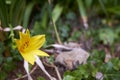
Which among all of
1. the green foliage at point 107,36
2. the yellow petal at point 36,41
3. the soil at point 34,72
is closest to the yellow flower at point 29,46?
the yellow petal at point 36,41

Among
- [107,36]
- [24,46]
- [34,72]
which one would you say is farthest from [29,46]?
[107,36]

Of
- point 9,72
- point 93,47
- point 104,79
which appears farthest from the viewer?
point 93,47

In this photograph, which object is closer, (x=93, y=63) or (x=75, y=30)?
(x=93, y=63)

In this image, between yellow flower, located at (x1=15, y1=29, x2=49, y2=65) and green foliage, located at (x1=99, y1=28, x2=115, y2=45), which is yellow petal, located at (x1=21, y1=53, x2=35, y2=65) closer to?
yellow flower, located at (x1=15, y1=29, x2=49, y2=65)

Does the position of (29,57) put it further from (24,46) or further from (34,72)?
(34,72)

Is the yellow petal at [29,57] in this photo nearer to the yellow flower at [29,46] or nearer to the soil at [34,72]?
the yellow flower at [29,46]

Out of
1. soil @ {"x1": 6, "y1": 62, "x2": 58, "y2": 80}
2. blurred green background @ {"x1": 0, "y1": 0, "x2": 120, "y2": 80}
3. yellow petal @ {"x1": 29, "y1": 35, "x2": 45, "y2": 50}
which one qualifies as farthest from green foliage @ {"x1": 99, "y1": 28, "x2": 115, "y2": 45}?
yellow petal @ {"x1": 29, "y1": 35, "x2": 45, "y2": 50}

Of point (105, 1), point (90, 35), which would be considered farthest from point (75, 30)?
point (105, 1)

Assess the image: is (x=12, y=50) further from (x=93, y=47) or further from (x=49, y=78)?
(x=93, y=47)
